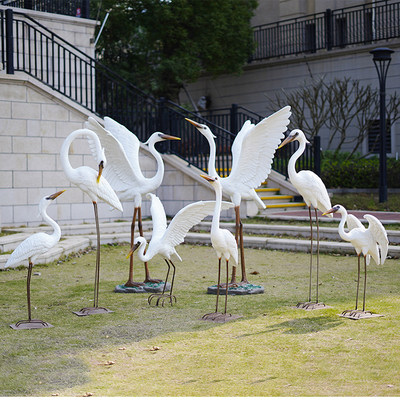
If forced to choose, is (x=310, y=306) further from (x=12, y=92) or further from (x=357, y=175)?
(x=357, y=175)

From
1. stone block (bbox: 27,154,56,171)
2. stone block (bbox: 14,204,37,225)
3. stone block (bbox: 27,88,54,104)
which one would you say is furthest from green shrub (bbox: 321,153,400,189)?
stone block (bbox: 14,204,37,225)

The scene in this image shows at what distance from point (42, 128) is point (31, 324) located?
802 centimetres

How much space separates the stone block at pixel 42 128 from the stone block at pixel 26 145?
0.12 meters

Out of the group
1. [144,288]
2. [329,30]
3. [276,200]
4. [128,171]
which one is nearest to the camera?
[144,288]

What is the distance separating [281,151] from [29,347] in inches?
512

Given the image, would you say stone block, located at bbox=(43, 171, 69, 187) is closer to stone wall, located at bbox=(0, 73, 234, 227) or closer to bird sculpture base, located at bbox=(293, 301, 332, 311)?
stone wall, located at bbox=(0, 73, 234, 227)

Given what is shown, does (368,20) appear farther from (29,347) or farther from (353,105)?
(29,347)

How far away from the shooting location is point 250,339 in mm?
5988

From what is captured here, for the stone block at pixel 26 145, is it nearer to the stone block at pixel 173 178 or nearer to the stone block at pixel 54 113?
the stone block at pixel 54 113

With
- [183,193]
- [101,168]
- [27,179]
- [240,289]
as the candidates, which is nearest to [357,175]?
[183,193]

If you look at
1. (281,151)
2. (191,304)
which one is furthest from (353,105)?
(191,304)

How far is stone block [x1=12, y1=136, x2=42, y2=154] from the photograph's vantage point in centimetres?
1359

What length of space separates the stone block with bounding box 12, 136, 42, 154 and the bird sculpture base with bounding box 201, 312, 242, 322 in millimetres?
8056

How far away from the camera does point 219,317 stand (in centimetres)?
673
